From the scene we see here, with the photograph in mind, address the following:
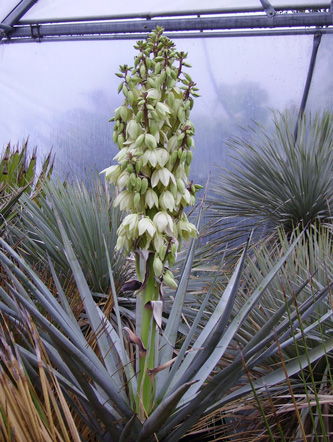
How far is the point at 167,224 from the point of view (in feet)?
3.49

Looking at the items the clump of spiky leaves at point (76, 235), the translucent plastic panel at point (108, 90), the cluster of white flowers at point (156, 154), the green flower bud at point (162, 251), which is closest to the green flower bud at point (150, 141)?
the cluster of white flowers at point (156, 154)

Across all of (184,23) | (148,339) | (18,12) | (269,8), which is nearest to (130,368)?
(148,339)

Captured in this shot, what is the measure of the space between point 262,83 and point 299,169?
114cm

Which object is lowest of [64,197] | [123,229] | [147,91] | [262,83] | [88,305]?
[88,305]

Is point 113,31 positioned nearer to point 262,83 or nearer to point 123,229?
point 262,83

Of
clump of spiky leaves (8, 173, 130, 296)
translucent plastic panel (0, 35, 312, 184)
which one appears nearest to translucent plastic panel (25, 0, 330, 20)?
translucent plastic panel (0, 35, 312, 184)

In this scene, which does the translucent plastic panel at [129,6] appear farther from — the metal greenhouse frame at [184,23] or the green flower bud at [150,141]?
the green flower bud at [150,141]

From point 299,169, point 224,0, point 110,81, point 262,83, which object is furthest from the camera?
point 110,81

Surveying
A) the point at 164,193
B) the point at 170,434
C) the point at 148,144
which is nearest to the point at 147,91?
the point at 148,144

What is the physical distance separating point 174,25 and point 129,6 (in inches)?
19.8

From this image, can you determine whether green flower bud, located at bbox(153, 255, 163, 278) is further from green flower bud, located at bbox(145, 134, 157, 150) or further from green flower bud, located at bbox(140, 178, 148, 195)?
green flower bud, located at bbox(145, 134, 157, 150)

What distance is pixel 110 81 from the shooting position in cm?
434

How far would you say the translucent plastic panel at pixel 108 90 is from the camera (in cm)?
385

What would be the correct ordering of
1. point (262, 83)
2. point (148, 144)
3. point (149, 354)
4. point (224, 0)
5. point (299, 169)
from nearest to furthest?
point (148, 144), point (149, 354), point (299, 169), point (224, 0), point (262, 83)
